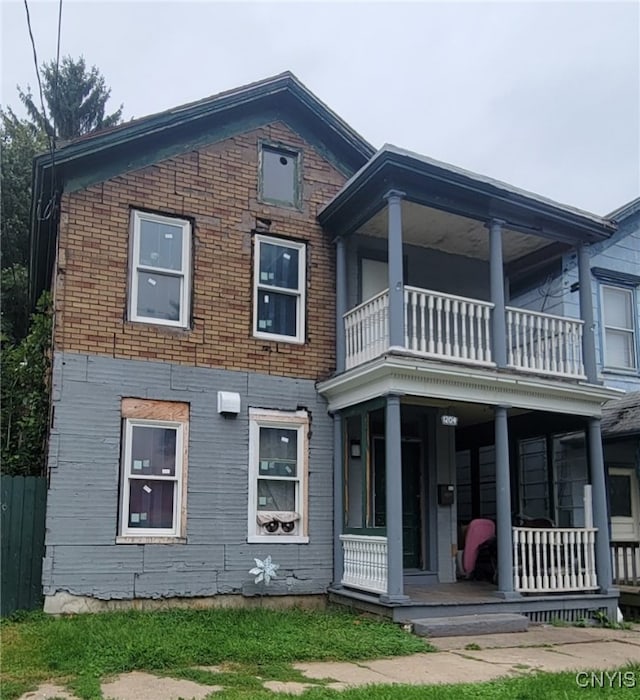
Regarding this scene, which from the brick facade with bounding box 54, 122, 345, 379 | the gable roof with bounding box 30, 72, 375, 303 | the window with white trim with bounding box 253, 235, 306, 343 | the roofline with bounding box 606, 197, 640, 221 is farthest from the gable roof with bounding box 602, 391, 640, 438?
the gable roof with bounding box 30, 72, 375, 303

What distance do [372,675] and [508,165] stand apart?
205 feet

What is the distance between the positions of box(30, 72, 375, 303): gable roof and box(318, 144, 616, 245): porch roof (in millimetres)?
1440

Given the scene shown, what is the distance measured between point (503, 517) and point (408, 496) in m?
2.32

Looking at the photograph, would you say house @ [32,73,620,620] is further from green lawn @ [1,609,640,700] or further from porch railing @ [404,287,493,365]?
green lawn @ [1,609,640,700]

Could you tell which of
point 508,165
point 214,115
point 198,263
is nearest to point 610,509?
point 198,263

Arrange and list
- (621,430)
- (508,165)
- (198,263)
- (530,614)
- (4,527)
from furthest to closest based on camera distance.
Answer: (508,165) → (621,430) → (198,263) → (530,614) → (4,527)

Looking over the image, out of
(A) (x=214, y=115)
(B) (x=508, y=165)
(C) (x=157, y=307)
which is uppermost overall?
(B) (x=508, y=165)

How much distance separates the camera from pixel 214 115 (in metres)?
11.5

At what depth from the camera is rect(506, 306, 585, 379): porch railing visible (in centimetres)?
1145

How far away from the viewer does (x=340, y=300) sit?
11.9 meters

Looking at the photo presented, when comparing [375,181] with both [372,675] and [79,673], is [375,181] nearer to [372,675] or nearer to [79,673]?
[372,675]

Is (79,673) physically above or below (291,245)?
below

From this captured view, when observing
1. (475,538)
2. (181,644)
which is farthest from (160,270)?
(475,538)

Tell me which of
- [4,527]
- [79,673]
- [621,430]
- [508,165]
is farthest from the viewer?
[508,165]
